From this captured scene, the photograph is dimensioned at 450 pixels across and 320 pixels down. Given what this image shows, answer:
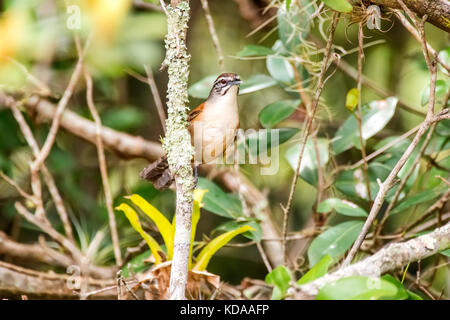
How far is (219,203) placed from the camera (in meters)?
2.56

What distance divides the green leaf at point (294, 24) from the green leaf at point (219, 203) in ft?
2.40

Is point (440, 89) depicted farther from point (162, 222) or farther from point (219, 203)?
point (162, 222)

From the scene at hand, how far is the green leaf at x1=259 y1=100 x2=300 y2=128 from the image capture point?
263 centimetres

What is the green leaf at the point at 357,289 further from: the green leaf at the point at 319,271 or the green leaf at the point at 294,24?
the green leaf at the point at 294,24

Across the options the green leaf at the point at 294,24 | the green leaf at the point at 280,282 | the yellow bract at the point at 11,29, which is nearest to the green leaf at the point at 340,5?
the green leaf at the point at 294,24

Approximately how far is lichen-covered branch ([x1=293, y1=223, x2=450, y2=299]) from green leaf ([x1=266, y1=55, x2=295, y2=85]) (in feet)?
4.14

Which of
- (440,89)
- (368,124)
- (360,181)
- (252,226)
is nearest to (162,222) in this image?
(252,226)

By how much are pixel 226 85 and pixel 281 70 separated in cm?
44

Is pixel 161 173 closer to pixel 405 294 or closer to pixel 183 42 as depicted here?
pixel 183 42

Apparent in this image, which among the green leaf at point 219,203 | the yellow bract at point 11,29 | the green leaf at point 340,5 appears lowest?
the green leaf at point 219,203

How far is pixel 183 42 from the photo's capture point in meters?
1.68

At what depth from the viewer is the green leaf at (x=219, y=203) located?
2514 millimetres

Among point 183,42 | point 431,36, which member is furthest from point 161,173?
point 431,36
